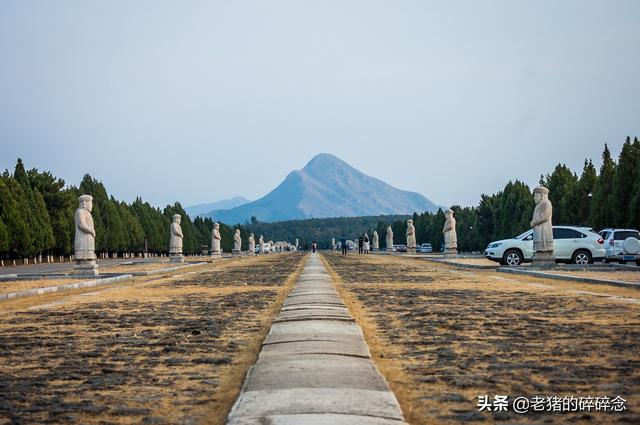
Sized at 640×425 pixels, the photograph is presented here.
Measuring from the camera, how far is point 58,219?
198ft

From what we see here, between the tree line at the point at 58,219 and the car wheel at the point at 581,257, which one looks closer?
the car wheel at the point at 581,257

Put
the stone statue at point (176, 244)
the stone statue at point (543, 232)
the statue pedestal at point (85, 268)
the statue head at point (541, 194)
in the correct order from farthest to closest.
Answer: the stone statue at point (176, 244)
the statue head at point (541, 194)
the stone statue at point (543, 232)
the statue pedestal at point (85, 268)

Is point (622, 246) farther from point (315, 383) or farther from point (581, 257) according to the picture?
point (315, 383)

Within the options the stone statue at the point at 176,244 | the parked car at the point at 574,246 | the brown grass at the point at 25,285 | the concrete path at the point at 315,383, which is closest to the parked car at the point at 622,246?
the parked car at the point at 574,246

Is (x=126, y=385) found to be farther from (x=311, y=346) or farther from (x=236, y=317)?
(x=236, y=317)

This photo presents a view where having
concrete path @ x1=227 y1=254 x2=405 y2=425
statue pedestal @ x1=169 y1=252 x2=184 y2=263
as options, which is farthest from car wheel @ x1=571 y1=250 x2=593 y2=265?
concrete path @ x1=227 y1=254 x2=405 y2=425

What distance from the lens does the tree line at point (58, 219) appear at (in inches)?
1997

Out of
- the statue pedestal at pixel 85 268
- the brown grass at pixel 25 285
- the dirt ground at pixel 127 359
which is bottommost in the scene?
the dirt ground at pixel 127 359

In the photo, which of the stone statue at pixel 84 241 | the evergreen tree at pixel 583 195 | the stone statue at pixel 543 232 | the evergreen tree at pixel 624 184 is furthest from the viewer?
the evergreen tree at pixel 583 195

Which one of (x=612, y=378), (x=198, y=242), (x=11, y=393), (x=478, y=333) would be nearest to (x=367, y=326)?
(x=478, y=333)

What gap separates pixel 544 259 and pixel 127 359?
69.9ft

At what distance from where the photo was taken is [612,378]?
5707 mm

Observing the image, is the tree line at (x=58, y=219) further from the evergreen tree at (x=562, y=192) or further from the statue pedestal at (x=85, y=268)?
the evergreen tree at (x=562, y=192)

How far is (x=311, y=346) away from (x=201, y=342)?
5.48 feet
